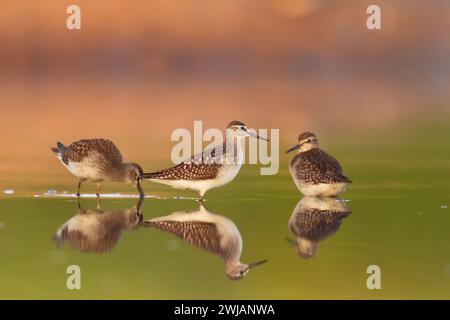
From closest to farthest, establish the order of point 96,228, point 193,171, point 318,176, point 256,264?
point 256,264 < point 96,228 < point 193,171 < point 318,176

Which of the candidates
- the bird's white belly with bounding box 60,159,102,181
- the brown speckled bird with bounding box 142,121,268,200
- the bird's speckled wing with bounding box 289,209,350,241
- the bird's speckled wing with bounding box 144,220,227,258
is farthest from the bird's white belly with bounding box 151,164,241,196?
the bird's speckled wing with bounding box 144,220,227,258

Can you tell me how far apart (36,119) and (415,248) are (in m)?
17.7

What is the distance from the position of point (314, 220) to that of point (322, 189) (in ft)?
5.34

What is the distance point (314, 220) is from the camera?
48.3ft

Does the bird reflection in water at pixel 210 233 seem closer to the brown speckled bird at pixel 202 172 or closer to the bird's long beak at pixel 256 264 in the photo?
the bird's long beak at pixel 256 264

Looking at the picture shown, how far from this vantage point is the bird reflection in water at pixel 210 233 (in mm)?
12250

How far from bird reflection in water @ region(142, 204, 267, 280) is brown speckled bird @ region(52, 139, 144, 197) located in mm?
1488

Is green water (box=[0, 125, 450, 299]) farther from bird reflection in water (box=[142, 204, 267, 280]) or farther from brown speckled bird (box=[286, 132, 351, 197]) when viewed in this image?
brown speckled bird (box=[286, 132, 351, 197])

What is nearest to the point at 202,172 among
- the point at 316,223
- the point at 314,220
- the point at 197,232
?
the point at 314,220

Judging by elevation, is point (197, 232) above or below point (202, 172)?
below

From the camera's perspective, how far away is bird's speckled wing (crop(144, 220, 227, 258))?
42.8 ft

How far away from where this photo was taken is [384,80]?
56344 mm

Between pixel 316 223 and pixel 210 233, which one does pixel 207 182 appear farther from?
pixel 210 233

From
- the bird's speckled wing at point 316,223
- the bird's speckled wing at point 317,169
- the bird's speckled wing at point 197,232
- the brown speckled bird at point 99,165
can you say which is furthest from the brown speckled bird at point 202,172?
the bird's speckled wing at point 197,232
